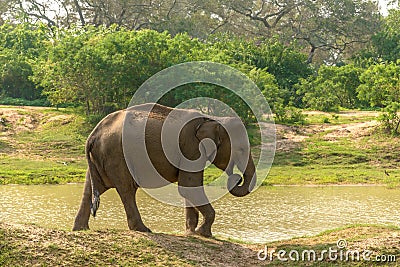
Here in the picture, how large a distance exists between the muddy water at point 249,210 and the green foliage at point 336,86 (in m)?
14.0

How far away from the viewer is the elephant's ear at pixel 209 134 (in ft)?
30.7

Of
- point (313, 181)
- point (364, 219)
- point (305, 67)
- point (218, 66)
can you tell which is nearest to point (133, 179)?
point (364, 219)

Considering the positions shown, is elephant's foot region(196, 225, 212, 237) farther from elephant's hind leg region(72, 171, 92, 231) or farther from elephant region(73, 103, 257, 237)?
Result: elephant's hind leg region(72, 171, 92, 231)

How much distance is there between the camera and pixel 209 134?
937 centimetres

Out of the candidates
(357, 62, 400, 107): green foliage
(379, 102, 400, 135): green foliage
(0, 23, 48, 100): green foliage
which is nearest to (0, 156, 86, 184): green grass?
(0, 23, 48, 100): green foliage

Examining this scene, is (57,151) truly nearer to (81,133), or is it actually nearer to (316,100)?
(81,133)

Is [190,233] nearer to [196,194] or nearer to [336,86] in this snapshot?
[196,194]

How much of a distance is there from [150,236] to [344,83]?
2618cm

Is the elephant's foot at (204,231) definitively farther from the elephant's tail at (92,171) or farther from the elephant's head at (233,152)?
the elephant's tail at (92,171)

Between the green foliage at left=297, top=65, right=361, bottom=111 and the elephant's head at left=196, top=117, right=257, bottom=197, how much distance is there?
72.4 feet

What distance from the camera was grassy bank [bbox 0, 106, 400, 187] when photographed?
64.6 feet

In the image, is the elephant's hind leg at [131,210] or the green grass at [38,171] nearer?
the elephant's hind leg at [131,210]

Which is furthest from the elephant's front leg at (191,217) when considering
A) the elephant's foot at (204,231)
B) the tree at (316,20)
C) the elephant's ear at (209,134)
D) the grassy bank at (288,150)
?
the tree at (316,20)

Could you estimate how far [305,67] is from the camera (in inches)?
1463
